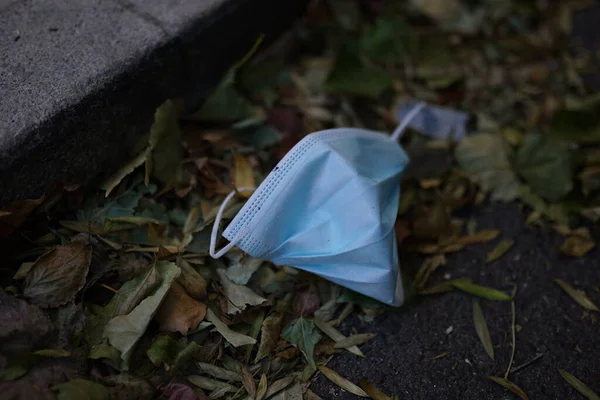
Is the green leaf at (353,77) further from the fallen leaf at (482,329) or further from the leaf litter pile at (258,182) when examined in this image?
the fallen leaf at (482,329)

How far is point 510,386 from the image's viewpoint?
50.8 inches

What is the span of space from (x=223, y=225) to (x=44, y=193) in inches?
17.1

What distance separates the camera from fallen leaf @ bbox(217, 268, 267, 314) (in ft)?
4.34

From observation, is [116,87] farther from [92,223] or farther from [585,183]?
[585,183]

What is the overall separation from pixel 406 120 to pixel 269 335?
0.82 metres

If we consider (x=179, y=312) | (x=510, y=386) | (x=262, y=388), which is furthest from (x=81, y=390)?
(x=510, y=386)

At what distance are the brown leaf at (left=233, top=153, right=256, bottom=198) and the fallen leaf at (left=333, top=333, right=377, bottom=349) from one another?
0.49 meters

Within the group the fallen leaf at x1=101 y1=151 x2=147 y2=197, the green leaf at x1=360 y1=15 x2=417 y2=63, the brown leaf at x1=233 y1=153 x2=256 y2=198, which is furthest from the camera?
the green leaf at x1=360 y1=15 x2=417 y2=63

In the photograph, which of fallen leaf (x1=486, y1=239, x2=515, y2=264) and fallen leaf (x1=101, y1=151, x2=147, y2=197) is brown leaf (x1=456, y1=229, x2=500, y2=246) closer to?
fallen leaf (x1=486, y1=239, x2=515, y2=264)

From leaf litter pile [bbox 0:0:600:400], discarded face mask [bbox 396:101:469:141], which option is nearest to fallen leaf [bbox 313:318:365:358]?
leaf litter pile [bbox 0:0:600:400]

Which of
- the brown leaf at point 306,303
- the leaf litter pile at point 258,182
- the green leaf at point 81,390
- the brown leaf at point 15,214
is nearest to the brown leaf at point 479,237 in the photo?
the leaf litter pile at point 258,182

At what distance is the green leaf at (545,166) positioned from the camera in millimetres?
1667

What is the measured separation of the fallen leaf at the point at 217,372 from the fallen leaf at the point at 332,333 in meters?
0.24

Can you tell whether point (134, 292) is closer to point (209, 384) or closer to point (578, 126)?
point (209, 384)
